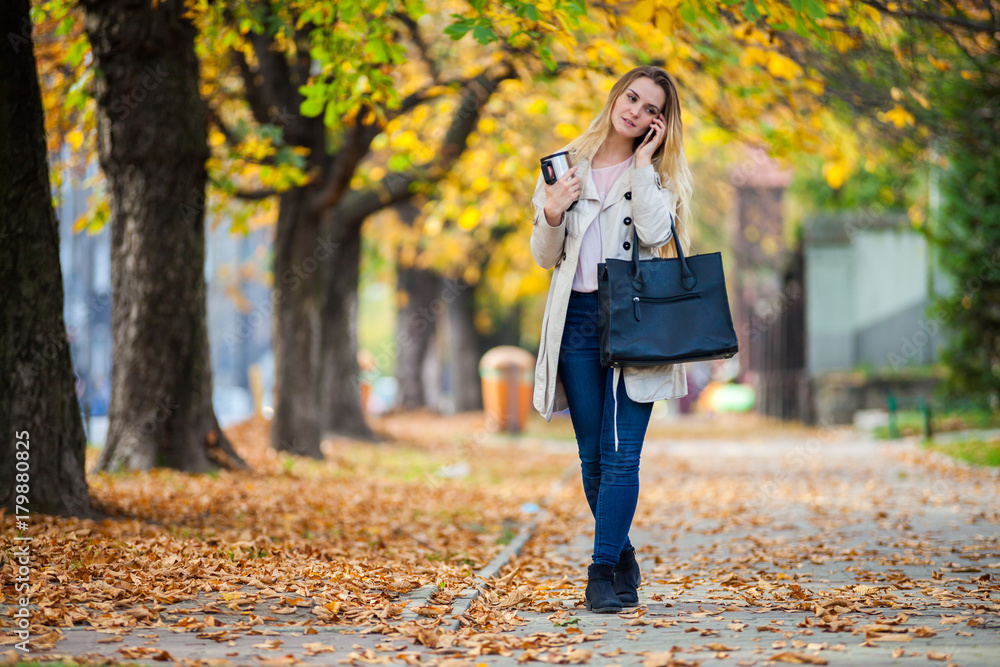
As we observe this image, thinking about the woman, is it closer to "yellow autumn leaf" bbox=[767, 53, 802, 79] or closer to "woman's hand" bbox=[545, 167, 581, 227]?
"woman's hand" bbox=[545, 167, 581, 227]

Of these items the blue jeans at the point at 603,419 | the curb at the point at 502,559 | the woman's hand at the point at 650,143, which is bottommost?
the curb at the point at 502,559

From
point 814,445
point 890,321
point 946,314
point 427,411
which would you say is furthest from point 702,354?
point 427,411

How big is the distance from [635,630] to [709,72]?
6.80m

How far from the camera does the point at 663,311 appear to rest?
432cm

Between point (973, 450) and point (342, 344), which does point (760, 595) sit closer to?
point (973, 450)

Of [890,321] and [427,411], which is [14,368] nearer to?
[890,321]

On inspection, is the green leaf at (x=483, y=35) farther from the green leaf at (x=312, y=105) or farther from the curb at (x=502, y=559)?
the curb at (x=502, y=559)

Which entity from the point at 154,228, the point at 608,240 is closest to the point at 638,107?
the point at 608,240

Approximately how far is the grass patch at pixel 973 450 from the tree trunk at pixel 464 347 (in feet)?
44.3

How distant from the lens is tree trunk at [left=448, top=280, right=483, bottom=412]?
25172 mm

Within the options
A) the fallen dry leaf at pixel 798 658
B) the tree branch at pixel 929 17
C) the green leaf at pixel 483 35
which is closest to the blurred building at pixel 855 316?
Result: the tree branch at pixel 929 17

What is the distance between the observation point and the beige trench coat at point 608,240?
172 inches

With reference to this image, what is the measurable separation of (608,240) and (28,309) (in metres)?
3.54

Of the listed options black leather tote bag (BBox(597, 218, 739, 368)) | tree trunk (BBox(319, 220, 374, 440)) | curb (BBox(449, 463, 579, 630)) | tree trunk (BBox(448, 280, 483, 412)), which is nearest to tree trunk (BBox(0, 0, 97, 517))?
curb (BBox(449, 463, 579, 630))
